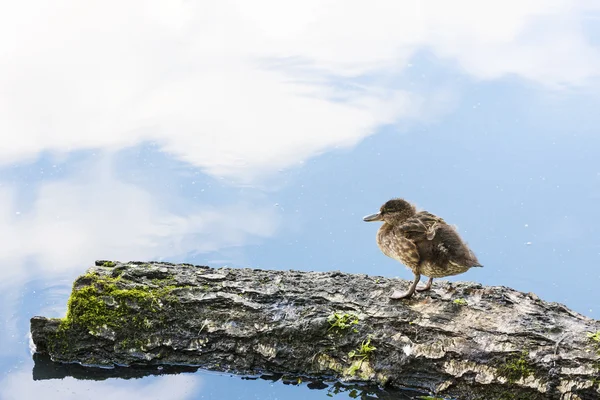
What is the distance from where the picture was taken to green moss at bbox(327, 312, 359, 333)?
3447 mm

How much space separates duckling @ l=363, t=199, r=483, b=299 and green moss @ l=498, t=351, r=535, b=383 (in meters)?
0.43

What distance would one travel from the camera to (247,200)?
16.6 ft

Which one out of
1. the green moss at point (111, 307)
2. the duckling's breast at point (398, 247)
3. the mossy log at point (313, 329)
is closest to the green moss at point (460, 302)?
the mossy log at point (313, 329)

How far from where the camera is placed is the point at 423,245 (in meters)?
3.56

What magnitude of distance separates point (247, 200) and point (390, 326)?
72.8 inches

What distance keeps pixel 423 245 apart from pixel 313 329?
61cm

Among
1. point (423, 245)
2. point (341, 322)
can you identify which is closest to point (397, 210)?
point (423, 245)

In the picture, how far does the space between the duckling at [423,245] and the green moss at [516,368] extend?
426mm

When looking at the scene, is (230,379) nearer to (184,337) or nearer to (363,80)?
(184,337)

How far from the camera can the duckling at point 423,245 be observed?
350 cm

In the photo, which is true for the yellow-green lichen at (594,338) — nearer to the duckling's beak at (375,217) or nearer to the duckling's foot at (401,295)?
the duckling's foot at (401,295)

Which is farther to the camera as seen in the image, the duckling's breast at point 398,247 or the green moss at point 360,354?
the duckling's breast at point 398,247

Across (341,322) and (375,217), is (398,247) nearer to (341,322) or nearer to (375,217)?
(375,217)

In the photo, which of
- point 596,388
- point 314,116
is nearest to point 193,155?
point 314,116
